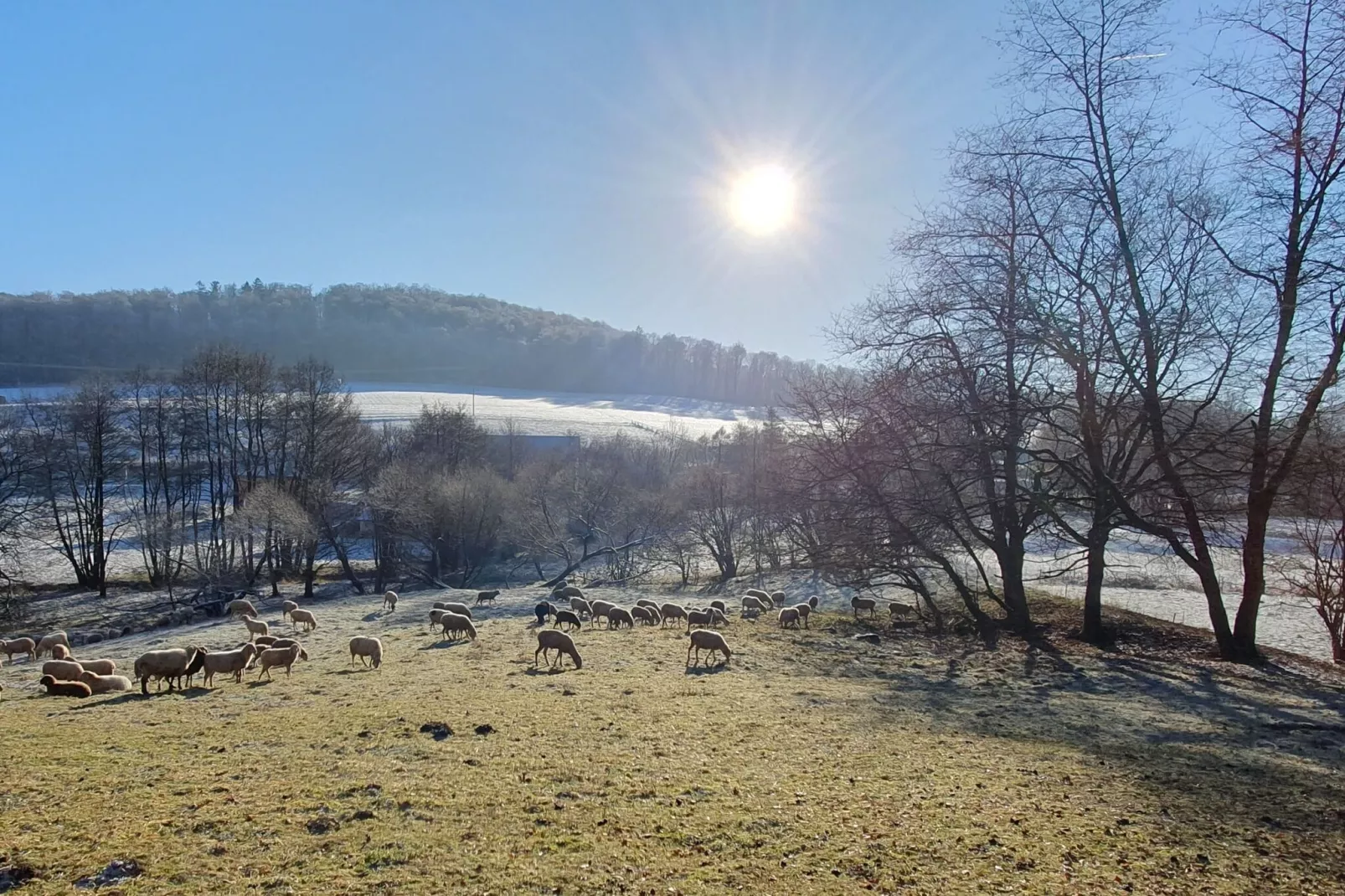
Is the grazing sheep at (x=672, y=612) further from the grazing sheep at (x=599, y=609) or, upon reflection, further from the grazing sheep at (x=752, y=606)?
the grazing sheep at (x=752, y=606)

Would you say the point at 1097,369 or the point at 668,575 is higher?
the point at 1097,369

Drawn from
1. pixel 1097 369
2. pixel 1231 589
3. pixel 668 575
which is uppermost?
pixel 1097 369

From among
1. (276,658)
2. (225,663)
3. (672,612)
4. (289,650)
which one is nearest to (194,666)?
(225,663)

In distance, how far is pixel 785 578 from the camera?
4381 cm

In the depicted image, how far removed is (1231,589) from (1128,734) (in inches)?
1293

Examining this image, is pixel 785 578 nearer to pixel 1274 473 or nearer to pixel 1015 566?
pixel 1015 566

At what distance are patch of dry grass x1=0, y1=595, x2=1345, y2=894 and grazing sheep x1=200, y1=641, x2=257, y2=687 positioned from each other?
5.38 feet

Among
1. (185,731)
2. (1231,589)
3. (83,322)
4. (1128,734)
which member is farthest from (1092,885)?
(83,322)

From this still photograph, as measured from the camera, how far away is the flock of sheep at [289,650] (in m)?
14.1

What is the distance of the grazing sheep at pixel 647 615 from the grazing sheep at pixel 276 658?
11.5 m

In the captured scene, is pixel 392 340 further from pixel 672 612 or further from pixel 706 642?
pixel 706 642

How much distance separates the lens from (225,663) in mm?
14852

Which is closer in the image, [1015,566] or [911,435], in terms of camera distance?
[911,435]

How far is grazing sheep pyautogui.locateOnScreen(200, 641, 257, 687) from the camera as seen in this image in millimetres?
14664
